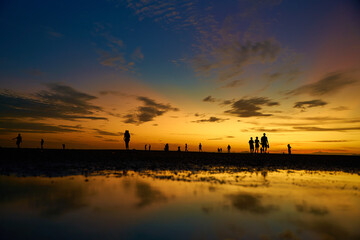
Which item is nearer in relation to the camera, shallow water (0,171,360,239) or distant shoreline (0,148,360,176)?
shallow water (0,171,360,239)

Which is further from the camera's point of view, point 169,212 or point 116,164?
point 116,164

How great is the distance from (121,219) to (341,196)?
41.8 feet

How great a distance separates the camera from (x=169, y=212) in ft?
30.5

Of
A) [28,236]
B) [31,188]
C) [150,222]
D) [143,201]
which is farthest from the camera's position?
[31,188]

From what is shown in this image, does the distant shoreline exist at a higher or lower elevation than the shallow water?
higher

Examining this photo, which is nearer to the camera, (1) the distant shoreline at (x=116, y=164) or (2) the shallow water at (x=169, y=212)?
(2) the shallow water at (x=169, y=212)

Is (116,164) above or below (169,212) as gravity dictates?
above

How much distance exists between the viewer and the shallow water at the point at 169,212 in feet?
23.5

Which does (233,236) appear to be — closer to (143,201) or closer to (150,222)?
(150,222)

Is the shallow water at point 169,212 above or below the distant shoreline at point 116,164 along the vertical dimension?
below

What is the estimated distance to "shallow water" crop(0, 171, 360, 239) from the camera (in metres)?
7.16

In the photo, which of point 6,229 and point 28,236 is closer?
point 28,236

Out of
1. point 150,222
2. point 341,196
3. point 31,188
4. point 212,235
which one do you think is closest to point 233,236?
point 212,235

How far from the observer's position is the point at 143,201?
10719 mm
